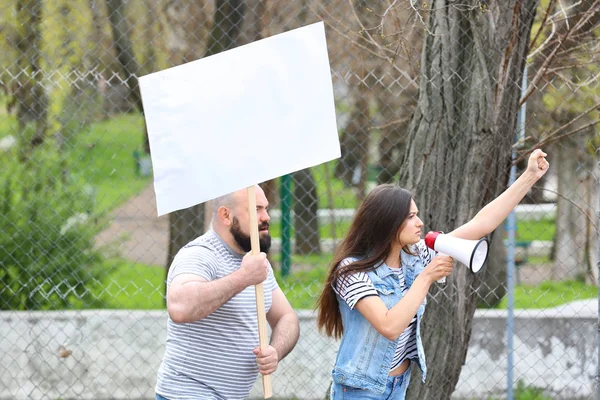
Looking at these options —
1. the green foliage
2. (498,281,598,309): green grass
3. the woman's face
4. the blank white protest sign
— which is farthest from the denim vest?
(498,281,598,309): green grass

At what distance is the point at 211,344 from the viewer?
3.21m

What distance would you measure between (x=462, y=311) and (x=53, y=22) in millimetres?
5092

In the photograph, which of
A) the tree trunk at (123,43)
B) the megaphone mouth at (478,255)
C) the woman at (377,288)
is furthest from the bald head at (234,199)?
the tree trunk at (123,43)

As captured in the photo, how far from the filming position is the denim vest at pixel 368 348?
3.14 metres

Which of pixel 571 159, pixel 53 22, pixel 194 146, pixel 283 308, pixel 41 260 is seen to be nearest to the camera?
pixel 194 146

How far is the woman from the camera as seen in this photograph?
10.1 ft

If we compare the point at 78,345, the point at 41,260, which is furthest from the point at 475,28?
the point at 41,260

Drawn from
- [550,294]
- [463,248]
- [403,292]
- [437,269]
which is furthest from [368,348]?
[550,294]

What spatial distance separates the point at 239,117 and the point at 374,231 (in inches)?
26.0

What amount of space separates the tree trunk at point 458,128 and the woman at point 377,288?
102 cm

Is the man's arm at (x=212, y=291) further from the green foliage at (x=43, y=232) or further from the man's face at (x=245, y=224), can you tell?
the green foliage at (x=43, y=232)

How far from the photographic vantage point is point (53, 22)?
7816 millimetres

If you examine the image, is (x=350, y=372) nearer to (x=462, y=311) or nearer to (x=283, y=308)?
(x=283, y=308)

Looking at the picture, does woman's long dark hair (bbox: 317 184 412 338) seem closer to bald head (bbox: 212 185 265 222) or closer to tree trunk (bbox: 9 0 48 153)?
bald head (bbox: 212 185 265 222)
